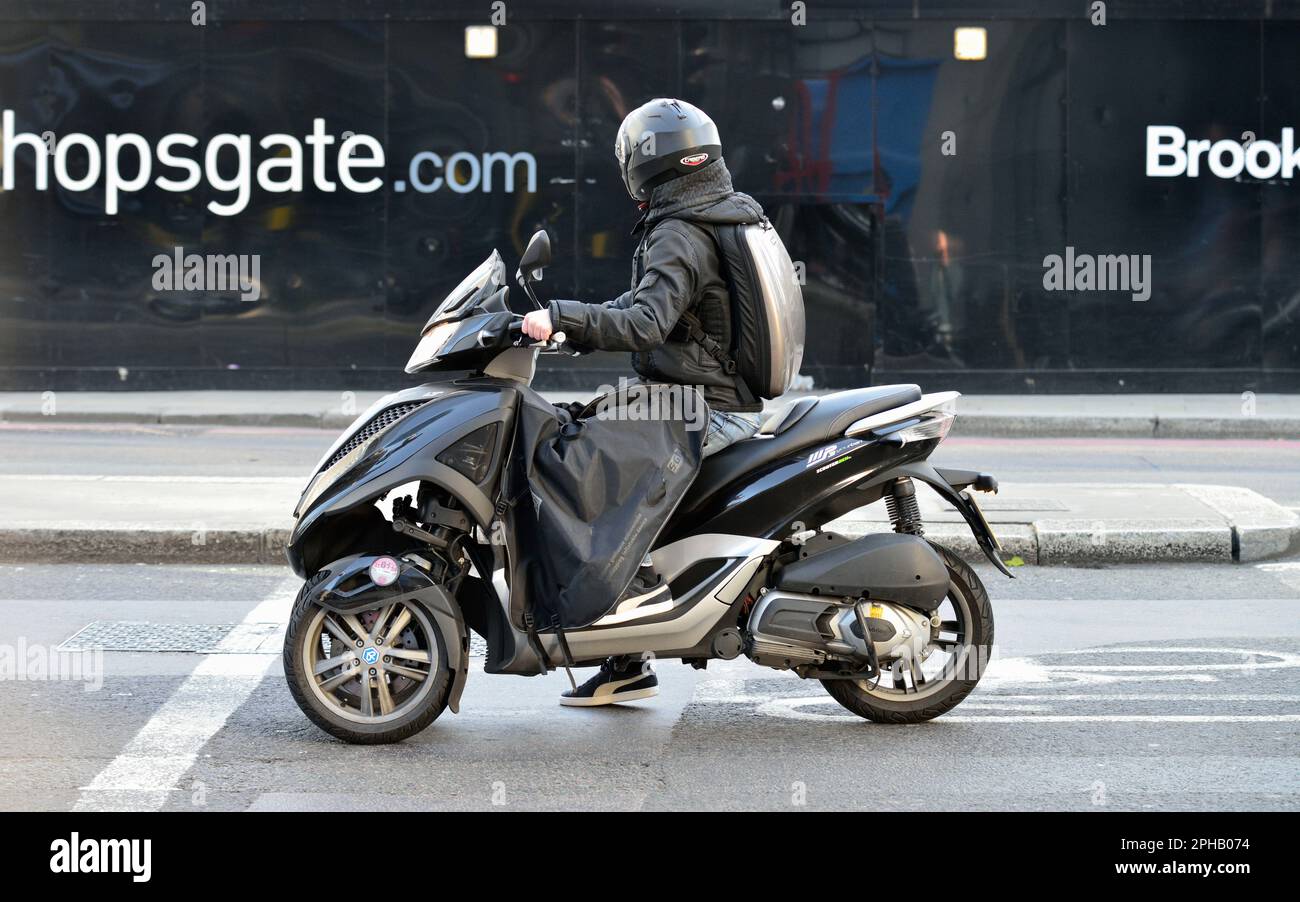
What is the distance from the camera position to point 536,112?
17.1m

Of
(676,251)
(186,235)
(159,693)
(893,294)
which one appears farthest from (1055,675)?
(186,235)

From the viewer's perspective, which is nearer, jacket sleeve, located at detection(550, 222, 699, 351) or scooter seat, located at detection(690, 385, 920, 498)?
jacket sleeve, located at detection(550, 222, 699, 351)

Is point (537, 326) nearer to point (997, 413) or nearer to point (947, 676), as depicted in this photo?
point (947, 676)

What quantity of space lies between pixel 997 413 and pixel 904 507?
1033 centimetres

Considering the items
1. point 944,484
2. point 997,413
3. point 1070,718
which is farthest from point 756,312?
point 997,413

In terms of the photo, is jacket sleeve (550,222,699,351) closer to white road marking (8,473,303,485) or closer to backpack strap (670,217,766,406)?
backpack strap (670,217,766,406)

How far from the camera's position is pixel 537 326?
17.0ft

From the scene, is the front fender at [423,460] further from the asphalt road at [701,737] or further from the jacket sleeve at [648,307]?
the asphalt road at [701,737]

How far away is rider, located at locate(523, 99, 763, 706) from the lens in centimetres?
530

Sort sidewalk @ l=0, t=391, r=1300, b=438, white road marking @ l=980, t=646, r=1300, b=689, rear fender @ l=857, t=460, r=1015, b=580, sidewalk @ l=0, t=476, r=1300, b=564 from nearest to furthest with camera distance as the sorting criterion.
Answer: rear fender @ l=857, t=460, r=1015, b=580, white road marking @ l=980, t=646, r=1300, b=689, sidewalk @ l=0, t=476, r=1300, b=564, sidewalk @ l=0, t=391, r=1300, b=438

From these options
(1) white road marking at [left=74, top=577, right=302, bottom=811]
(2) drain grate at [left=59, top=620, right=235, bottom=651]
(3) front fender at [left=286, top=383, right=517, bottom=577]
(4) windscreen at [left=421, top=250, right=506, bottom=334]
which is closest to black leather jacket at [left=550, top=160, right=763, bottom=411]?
(4) windscreen at [left=421, top=250, right=506, bottom=334]

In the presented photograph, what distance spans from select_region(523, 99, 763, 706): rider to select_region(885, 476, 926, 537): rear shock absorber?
1.60 ft

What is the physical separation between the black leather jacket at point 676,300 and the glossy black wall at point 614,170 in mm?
11654

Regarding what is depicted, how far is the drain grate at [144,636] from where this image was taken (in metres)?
6.86
